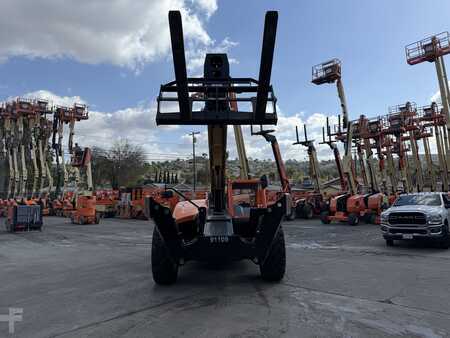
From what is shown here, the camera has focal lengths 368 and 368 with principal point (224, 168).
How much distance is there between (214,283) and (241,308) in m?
1.68

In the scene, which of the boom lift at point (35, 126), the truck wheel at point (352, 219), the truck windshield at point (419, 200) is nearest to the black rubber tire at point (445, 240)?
the truck windshield at point (419, 200)

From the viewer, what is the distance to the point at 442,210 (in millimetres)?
11695

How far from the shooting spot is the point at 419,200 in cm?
1291

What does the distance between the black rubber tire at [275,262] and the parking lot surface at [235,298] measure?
0.67ft

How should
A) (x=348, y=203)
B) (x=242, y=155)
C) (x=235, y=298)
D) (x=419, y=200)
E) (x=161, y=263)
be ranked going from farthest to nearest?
(x=348, y=203) → (x=242, y=155) → (x=419, y=200) → (x=161, y=263) → (x=235, y=298)

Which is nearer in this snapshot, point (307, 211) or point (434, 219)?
point (434, 219)

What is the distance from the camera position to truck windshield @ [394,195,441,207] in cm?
1254

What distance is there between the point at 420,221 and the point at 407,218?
373 millimetres

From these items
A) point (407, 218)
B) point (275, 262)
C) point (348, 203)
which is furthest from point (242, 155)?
point (275, 262)

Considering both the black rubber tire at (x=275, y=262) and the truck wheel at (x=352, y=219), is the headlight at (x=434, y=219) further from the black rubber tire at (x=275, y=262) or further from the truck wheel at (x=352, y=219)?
the truck wheel at (x=352, y=219)

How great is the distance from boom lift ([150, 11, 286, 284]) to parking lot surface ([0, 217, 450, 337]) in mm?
616

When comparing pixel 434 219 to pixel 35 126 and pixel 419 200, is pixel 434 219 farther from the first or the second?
pixel 35 126

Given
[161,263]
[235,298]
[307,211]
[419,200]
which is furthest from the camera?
[307,211]

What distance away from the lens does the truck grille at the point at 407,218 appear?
1135cm
